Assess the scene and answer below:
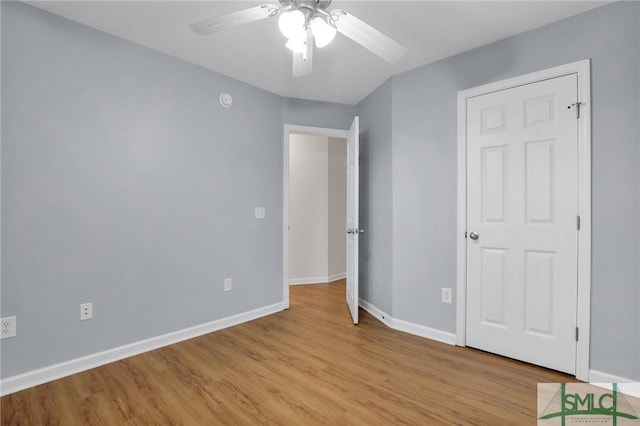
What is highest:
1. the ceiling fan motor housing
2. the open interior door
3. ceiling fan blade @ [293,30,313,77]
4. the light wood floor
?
the ceiling fan motor housing

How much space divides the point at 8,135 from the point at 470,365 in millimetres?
3366

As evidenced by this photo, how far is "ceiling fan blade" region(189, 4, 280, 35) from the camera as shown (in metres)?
1.40

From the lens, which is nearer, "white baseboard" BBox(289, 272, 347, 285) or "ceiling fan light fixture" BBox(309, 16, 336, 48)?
"ceiling fan light fixture" BBox(309, 16, 336, 48)

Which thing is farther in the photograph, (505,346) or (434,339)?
(434,339)

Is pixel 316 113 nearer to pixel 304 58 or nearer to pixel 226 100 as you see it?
pixel 226 100

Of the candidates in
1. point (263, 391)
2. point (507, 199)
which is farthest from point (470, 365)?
point (263, 391)

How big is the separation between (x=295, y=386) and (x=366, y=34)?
205 cm

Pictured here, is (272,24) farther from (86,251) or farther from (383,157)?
(86,251)

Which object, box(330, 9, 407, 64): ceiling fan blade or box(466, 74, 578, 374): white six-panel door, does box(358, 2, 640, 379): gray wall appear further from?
box(330, 9, 407, 64): ceiling fan blade

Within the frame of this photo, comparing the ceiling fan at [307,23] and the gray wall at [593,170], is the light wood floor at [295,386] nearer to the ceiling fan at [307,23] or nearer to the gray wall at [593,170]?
the gray wall at [593,170]

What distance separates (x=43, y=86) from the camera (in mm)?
1984

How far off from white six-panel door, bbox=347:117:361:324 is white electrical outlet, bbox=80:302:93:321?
84.4 inches

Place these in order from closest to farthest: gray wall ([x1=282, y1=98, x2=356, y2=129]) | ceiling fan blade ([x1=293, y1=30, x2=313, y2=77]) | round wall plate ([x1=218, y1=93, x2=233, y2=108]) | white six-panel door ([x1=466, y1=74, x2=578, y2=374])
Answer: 1. ceiling fan blade ([x1=293, y1=30, x2=313, y2=77])
2. white six-panel door ([x1=466, y1=74, x2=578, y2=374])
3. round wall plate ([x1=218, y1=93, x2=233, y2=108])
4. gray wall ([x1=282, y1=98, x2=356, y2=129])

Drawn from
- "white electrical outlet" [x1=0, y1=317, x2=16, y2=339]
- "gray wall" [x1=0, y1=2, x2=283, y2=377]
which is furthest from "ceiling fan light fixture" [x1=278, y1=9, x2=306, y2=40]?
"white electrical outlet" [x1=0, y1=317, x2=16, y2=339]
